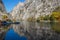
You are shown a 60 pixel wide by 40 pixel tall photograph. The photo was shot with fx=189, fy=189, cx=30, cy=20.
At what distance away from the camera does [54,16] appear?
19712cm

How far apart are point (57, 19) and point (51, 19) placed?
9854mm

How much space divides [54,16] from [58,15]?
4.26 m

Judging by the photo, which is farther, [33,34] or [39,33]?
[39,33]

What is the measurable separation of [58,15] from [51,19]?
8.51m

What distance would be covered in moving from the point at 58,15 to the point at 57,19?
34.2ft

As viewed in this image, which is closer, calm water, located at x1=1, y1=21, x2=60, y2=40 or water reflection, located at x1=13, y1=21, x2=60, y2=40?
water reflection, located at x1=13, y1=21, x2=60, y2=40

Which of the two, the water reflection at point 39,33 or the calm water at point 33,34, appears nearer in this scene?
the water reflection at point 39,33

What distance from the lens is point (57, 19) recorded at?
18712 cm

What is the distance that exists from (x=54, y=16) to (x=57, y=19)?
10.6 meters

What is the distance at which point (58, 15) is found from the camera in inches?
7731
